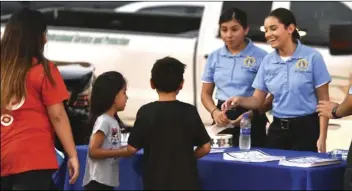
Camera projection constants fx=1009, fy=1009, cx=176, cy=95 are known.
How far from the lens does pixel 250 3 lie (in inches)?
381

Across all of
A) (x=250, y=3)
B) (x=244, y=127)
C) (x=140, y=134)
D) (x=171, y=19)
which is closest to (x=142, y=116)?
(x=140, y=134)

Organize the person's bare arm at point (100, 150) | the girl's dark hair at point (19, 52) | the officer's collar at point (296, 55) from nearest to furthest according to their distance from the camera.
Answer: the girl's dark hair at point (19, 52) → the person's bare arm at point (100, 150) → the officer's collar at point (296, 55)

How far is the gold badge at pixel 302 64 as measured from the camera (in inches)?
260

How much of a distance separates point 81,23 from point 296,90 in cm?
624

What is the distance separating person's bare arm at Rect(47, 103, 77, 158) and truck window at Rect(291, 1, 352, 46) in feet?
13.5

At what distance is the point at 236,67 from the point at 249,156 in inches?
46.6

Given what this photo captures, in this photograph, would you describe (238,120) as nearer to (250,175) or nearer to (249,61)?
(249,61)

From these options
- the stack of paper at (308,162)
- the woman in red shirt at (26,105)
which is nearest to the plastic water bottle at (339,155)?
the stack of paper at (308,162)

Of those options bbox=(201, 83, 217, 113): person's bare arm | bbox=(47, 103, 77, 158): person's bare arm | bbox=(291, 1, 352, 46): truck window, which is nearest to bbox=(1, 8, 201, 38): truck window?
bbox=(291, 1, 352, 46): truck window

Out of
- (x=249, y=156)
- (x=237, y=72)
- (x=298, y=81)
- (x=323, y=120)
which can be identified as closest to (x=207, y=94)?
(x=237, y=72)

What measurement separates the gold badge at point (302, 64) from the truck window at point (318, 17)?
2.43 meters

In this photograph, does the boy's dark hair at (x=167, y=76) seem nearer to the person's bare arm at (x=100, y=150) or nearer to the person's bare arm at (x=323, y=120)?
the person's bare arm at (x=100, y=150)

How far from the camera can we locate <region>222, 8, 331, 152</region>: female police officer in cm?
658

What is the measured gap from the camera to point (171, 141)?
549 cm
